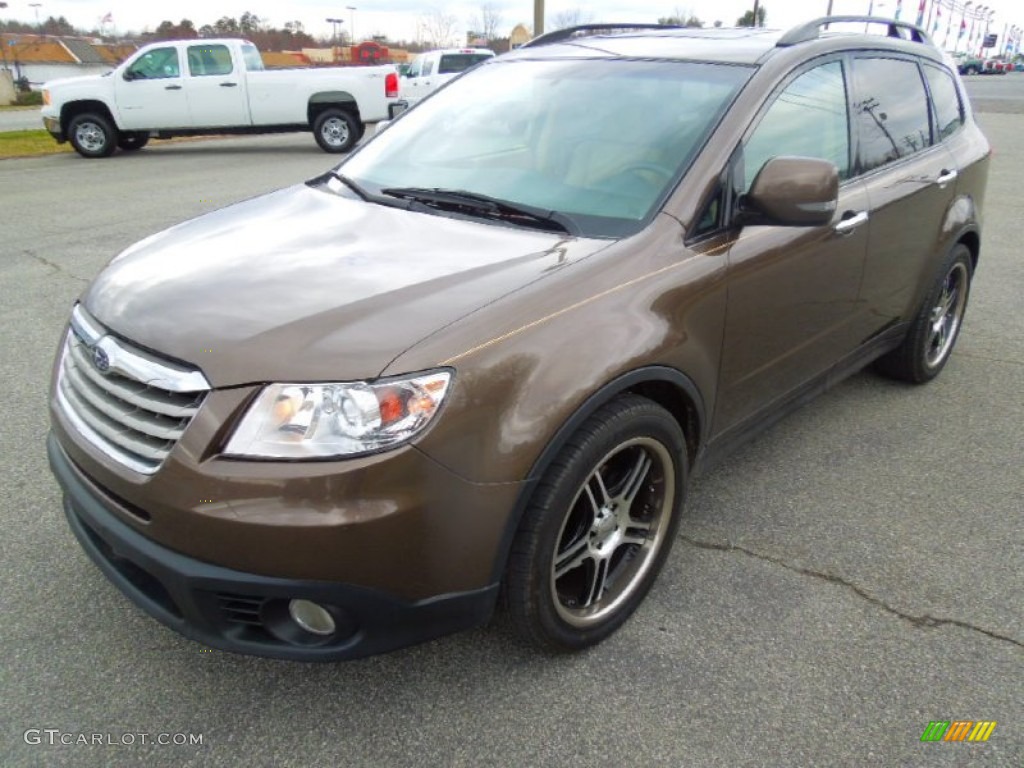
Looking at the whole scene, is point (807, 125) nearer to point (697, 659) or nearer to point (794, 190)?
point (794, 190)

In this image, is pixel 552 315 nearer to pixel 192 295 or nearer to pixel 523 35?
pixel 192 295

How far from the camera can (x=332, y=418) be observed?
1.85 m

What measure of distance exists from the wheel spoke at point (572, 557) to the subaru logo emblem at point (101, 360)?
1.31 meters

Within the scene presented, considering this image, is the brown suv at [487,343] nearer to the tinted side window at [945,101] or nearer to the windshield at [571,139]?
the windshield at [571,139]

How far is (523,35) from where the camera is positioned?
3441 centimetres

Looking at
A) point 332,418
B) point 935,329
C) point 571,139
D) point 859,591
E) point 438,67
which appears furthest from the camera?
point 438,67

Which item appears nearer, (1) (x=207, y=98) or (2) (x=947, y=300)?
(2) (x=947, y=300)

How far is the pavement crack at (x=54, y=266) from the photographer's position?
6287mm

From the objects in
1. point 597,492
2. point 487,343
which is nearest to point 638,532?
point 597,492

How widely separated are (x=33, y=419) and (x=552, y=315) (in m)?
2.95

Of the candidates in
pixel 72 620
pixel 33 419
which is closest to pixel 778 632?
pixel 72 620

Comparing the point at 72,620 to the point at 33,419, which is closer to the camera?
the point at 72,620

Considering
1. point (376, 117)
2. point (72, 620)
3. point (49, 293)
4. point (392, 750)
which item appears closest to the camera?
point (392, 750)

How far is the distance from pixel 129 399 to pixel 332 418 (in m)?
0.59
